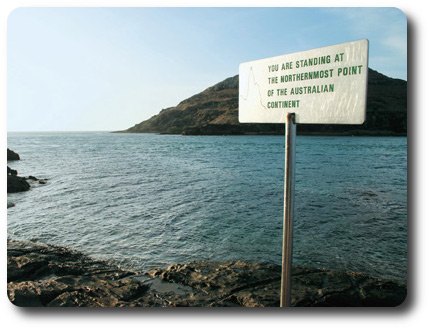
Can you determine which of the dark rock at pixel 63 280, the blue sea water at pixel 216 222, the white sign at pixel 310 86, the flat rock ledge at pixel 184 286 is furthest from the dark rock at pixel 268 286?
the white sign at pixel 310 86

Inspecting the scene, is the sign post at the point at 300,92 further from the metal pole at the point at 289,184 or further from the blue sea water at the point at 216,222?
the blue sea water at the point at 216,222

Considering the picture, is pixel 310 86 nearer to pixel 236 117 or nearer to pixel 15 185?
pixel 15 185

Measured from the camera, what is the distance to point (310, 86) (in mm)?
2688

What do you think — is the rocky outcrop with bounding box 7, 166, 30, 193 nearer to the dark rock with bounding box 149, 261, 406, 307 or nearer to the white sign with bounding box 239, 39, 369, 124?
the dark rock with bounding box 149, 261, 406, 307

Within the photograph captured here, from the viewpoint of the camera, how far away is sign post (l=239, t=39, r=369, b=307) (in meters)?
2.47

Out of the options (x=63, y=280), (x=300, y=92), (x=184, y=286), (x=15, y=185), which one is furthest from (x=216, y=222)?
(x=15, y=185)

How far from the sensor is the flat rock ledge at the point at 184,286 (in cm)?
451

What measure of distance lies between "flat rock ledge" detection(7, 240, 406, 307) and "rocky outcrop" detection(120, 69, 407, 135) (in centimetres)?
3812

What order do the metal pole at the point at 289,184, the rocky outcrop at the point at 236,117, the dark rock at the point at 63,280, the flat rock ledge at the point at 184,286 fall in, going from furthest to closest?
the rocky outcrop at the point at 236,117
the flat rock ledge at the point at 184,286
the dark rock at the point at 63,280
the metal pole at the point at 289,184

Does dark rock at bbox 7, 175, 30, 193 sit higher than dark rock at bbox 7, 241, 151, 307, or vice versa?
dark rock at bbox 7, 175, 30, 193

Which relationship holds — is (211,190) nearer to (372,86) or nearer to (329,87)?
(329,87)

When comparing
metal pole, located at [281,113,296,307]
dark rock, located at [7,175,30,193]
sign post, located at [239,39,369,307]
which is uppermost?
sign post, located at [239,39,369,307]

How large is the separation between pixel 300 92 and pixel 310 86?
0.30ft

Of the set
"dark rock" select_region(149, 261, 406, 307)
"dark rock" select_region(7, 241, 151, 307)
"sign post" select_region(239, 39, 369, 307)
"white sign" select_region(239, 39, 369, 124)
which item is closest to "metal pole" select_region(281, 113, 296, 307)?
"sign post" select_region(239, 39, 369, 307)
